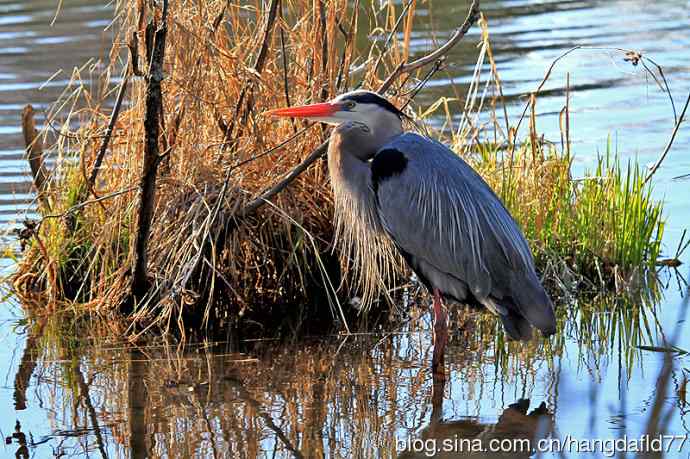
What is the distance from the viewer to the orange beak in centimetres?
499

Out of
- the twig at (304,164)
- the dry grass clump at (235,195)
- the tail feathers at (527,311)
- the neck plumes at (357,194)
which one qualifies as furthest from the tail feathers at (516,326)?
the twig at (304,164)

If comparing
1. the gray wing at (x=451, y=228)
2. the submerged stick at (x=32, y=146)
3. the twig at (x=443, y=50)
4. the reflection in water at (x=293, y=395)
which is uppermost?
the twig at (x=443, y=50)

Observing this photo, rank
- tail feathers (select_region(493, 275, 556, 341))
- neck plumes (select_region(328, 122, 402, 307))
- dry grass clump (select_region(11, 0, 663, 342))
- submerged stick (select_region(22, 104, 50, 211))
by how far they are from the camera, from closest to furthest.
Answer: tail feathers (select_region(493, 275, 556, 341))
neck plumes (select_region(328, 122, 402, 307))
dry grass clump (select_region(11, 0, 663, 342))
submerged stick (select_region(22, 104, 50, 211))

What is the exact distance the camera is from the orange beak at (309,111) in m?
4.99

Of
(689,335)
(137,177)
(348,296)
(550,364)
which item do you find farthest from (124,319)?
(689,335)

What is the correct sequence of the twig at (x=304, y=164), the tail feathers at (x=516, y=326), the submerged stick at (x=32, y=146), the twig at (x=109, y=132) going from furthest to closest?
the submerged stick at (x=32, y=146), the twig at (x=109, y=132), the twig at (x=304, y=164), the tail feathers at (x=516, y=326)

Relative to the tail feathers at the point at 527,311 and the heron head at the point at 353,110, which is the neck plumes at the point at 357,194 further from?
the tail feathers at the point at 527,311

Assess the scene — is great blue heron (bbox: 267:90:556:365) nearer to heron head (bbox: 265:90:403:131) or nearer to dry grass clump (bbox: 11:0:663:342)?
heron head (bbox: 265:90:403:131)

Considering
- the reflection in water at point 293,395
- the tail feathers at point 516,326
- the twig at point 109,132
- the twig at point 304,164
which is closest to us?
the reflection in water at point 293,395

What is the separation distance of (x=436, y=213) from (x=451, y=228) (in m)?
0.10

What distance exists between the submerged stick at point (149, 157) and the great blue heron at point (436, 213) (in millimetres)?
630

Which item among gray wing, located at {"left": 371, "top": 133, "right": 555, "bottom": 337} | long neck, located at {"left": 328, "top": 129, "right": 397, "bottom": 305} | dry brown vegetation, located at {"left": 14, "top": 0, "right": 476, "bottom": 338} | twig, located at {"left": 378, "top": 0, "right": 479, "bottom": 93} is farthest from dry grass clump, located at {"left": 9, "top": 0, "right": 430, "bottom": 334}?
gray wing, located at {"left": 371, "top": 133, "right": 555, "bottom": 337}

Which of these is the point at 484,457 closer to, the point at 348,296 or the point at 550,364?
the point at 550,364

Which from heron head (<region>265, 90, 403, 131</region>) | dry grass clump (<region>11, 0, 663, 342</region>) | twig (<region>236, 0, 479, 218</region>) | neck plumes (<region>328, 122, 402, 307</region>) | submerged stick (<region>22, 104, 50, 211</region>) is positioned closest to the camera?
heron head (<region>265, 90, 403, 131</region>)
